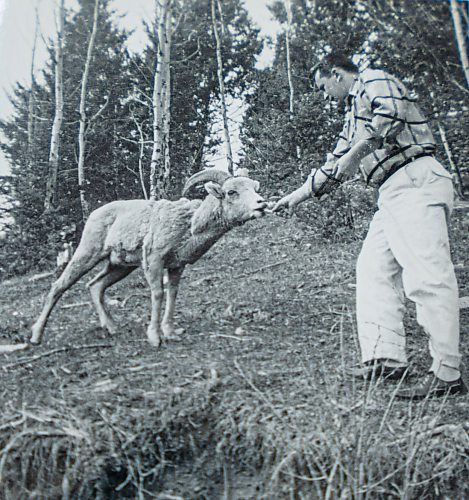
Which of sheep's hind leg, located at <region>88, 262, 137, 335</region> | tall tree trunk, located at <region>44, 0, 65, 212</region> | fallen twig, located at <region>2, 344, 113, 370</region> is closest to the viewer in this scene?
fallen twig, located at <region>2, 344, 113, 370</region>

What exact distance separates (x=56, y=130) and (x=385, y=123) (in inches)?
148

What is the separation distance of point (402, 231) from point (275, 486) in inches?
63.0

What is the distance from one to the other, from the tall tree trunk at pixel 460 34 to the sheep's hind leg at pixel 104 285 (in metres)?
2.78

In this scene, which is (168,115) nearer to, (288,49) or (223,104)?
(223,104)

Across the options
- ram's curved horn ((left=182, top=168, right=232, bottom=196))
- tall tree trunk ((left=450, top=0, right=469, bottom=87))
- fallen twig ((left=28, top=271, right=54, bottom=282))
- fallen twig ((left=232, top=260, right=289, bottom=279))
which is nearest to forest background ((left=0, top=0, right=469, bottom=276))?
fallen twig ((left=28, top=271, right=54, bottom=282))

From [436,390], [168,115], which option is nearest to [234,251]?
[168,115]

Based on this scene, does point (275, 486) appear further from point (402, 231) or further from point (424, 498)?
point (402, 231)

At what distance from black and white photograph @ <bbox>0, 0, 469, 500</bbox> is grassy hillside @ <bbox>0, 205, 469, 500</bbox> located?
1 cm

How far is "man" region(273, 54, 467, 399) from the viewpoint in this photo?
274 centimetres

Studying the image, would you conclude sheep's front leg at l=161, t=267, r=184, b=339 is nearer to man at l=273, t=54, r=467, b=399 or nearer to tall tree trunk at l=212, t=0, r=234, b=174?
man at l=273, t=54, r=467, b=399

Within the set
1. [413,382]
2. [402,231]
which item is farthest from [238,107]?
[413,382]

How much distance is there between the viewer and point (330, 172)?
3.15 metres

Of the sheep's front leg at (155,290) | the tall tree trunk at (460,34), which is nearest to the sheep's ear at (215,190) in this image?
the sheep's front leg at (155,290)

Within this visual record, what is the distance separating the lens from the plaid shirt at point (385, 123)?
→ 278 centimetres
